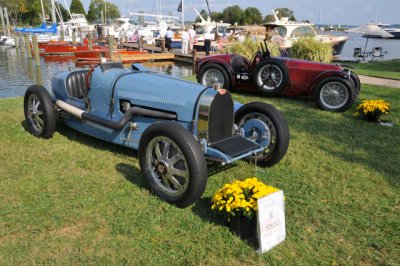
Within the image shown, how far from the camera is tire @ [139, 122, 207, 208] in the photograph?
3.17 m

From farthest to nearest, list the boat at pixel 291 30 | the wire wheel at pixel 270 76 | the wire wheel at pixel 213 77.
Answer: the boat at pixel 291 30 < the wire wheel at pixel 213 77 < the wire wheel at pixel 270 76

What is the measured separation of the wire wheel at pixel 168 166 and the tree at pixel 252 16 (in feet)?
282

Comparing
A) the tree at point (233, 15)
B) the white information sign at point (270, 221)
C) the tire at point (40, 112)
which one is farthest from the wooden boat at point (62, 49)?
the tree at point (233, 15)

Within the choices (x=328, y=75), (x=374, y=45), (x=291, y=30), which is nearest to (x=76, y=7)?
(x=374, y=45)

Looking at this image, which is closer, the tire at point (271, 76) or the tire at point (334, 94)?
the tire at point (334, 94)

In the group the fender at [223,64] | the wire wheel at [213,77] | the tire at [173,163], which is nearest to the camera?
the tire at [173,163]

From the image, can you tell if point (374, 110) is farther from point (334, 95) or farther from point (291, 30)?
point (291, 30)

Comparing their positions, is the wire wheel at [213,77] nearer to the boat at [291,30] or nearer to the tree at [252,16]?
the boat at [291,30]

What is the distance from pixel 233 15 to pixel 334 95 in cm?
8322

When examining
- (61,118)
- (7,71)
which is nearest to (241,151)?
(61,118)

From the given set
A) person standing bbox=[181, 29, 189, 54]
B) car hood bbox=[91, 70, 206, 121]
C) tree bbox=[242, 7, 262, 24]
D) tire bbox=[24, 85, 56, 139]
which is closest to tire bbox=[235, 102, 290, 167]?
car hood bbox=[91, 70, 206, 121]

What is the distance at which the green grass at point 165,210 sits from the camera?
2814 mm

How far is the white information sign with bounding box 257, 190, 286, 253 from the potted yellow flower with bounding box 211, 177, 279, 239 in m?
0.09

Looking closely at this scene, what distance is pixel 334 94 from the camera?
757 cm
